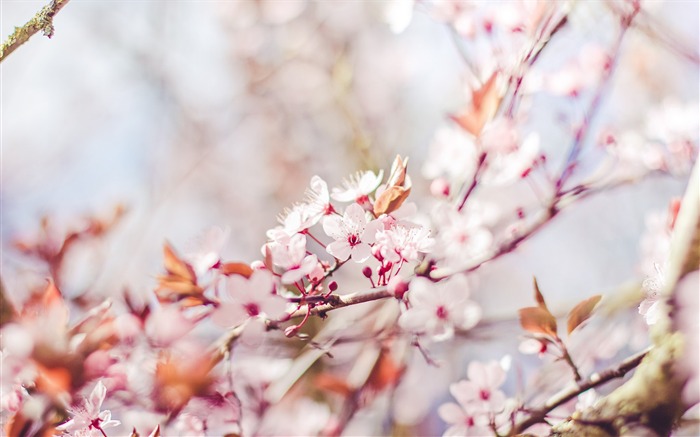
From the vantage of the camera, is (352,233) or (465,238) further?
(465,238)

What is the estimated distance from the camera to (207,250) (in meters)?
0.62

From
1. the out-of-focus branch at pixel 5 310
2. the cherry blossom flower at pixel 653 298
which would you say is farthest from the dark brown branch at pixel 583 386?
the out-of-focus branch at pixel 5 310

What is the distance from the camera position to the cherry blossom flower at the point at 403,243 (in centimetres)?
53

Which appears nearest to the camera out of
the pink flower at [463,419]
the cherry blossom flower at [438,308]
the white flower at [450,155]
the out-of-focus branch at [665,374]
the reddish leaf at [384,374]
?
the out-of-focus branch at [665,374]

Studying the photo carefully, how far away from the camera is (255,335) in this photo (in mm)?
622

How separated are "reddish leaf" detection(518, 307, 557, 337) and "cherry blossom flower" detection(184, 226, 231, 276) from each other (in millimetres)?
349

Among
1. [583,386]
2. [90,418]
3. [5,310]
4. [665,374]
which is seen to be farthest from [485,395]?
[5,310]

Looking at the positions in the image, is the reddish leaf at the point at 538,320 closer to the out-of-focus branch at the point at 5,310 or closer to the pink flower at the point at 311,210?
the pink flower at the point at 311,210

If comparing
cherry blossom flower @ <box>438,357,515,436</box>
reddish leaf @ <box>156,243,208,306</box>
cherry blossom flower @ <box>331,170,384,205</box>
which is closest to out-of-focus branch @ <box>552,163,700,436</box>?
cherry blossom flower @ <box>438,357,515,436</box>

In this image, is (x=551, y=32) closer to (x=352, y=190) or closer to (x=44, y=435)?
(x=352, y=190)

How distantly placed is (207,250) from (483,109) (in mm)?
388

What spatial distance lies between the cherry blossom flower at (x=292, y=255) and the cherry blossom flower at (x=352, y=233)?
0.08 ft

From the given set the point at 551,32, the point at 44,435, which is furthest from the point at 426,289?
the point at 44,435

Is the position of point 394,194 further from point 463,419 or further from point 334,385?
point 334,385
